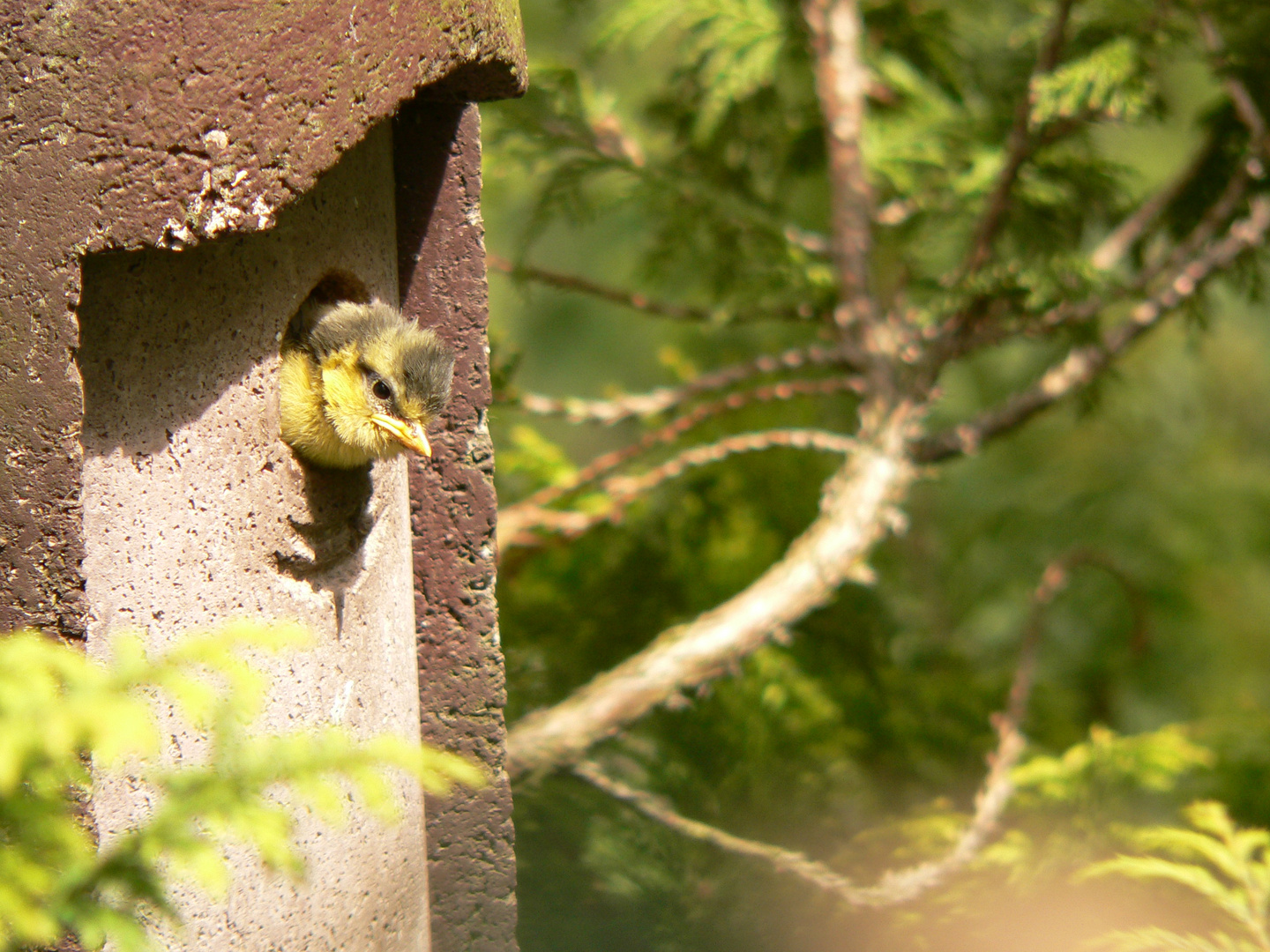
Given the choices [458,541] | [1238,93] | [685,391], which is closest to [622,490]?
[685,391]

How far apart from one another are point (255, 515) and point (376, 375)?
0.28 meters

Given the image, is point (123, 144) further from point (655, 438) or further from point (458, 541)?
point (655, 438)

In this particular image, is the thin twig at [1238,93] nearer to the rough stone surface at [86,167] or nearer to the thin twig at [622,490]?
the thin twig at [622,490]

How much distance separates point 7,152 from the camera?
1160 millimetres

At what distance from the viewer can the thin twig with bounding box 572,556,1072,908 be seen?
3.10 meters

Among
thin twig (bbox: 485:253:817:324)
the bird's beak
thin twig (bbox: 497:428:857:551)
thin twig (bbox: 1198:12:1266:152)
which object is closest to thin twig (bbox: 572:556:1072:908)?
thin twig (bbox: 497:428:857:551)

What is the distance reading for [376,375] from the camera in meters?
1.61

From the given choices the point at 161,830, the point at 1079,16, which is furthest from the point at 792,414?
the point at 161,830

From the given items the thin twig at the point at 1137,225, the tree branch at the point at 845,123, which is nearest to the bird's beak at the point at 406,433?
the tree branch at the point at 845,123

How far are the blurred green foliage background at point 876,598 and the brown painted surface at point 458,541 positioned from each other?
0.89 m

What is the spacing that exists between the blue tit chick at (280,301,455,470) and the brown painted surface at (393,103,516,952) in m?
0.19

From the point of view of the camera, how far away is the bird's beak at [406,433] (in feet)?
5.36

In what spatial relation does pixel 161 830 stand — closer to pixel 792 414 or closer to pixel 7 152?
pixel 7 152

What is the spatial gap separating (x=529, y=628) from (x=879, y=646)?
1.49 m
